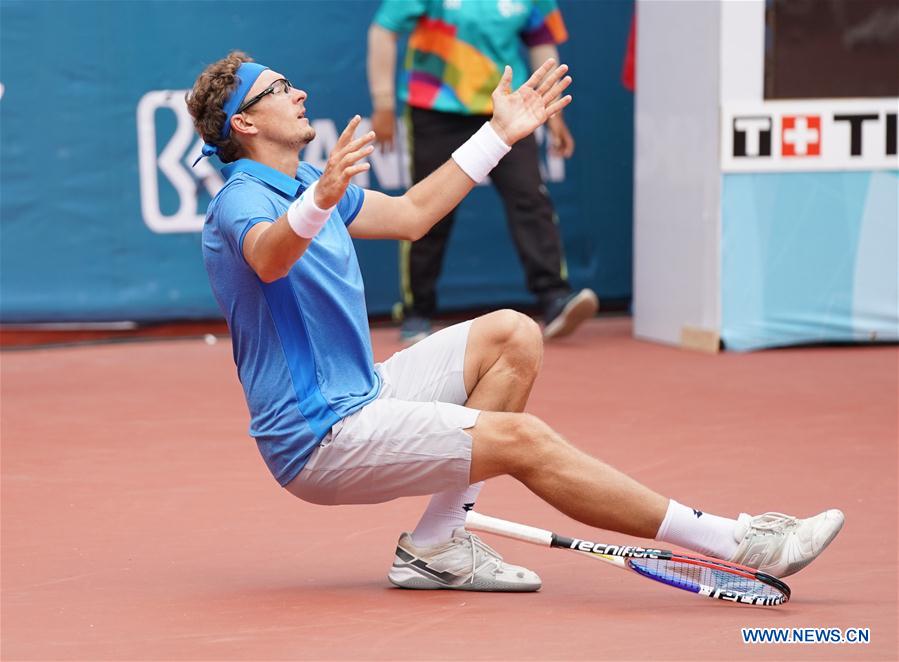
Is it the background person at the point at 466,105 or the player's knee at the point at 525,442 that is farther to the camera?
the background person at the point at 466,105

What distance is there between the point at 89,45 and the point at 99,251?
113cm

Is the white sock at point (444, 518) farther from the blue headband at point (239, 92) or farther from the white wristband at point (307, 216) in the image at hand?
the blue headband at point (239, 92)

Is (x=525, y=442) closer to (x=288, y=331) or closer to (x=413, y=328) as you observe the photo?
(x=288, y=331)

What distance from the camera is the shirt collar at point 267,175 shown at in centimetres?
412

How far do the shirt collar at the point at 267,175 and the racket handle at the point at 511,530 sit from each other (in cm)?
100

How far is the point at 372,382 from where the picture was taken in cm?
416

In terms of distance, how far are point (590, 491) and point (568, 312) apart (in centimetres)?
439

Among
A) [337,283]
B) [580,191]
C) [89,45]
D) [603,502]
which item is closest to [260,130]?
[337,283]

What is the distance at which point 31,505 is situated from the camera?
526 cm

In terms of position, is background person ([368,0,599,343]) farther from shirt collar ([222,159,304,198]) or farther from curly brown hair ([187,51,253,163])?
shirt collar ([222,159,304,198])

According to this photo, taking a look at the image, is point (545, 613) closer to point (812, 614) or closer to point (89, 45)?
point (812, 614)

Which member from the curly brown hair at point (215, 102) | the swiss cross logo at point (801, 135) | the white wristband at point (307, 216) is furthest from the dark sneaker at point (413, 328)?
the white wristband at point (307, 216)

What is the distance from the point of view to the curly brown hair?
4211 mm

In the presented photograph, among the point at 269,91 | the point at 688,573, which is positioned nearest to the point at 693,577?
the point at 688,573
